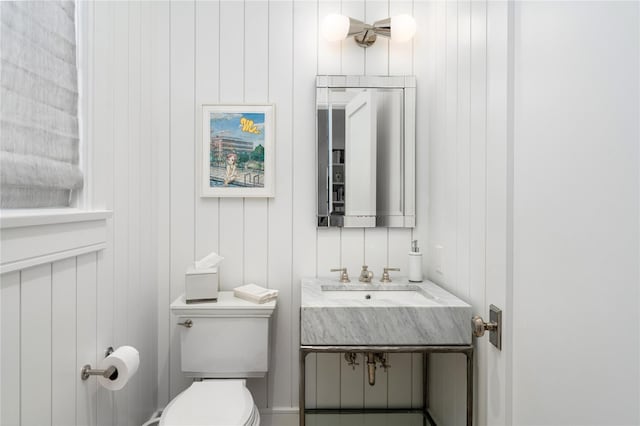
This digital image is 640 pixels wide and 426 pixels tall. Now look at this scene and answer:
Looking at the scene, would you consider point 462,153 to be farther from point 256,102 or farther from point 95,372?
point 95,372

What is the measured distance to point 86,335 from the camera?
128 cm

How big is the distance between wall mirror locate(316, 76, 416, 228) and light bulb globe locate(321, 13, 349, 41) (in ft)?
0.61

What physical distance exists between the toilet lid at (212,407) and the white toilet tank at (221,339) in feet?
0.51

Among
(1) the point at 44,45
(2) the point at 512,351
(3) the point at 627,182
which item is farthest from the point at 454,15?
(1) the point at 44,45

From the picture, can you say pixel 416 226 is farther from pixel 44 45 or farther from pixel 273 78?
pixel 44 45

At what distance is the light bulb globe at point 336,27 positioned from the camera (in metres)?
1.84

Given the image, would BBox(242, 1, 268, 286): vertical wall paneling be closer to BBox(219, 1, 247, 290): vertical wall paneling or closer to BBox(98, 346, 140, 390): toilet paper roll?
BBox(219, 1, 247, 290): vertical wall paneling

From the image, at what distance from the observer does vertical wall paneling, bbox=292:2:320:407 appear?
1942mm

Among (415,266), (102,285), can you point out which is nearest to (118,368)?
(102,285)

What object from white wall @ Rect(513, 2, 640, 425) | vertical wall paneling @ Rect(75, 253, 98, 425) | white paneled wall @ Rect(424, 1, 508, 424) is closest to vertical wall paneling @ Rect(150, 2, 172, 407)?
vertical wall paneling @ Rect(75, 253, 98, 425)

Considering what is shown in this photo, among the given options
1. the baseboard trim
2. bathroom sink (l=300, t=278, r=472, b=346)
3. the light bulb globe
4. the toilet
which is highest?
the light bulb globe

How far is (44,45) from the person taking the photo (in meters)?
1.11

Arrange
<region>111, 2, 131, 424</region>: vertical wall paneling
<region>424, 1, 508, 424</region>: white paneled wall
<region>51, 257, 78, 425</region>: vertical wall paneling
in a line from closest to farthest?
<region>51, 257, 78, 425</region>: vertical wall paneling → <region>424, 1, 508, 424</region>: white paneled wall → <region>111, 2, 131, 424</region>: vertical wall paneling

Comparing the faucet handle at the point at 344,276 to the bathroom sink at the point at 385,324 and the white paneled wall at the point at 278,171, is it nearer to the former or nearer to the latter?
the white paneled wall at the point at 278,171
